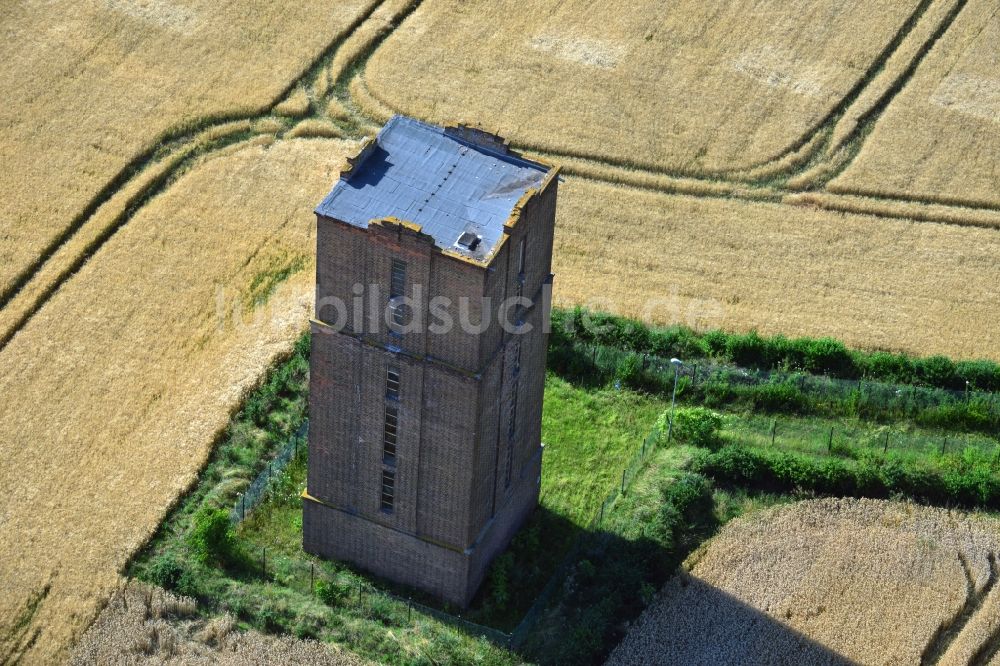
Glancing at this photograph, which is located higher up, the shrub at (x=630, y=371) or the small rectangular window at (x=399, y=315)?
the small rectangular window at (x=399, y=315)

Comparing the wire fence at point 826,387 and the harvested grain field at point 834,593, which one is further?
the wire fence at point 826,387

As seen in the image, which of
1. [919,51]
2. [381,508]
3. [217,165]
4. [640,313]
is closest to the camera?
[381,508]

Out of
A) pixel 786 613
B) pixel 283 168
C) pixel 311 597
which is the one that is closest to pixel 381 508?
pixel 311 597

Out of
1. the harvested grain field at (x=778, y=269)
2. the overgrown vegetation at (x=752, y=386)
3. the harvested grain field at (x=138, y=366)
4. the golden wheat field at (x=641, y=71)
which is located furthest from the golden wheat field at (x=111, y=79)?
the overgrown vegetation at (x=752, y=386)

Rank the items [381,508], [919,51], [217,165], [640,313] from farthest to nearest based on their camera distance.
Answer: [919,51] < [217,165] < [640,313] < [381,508]

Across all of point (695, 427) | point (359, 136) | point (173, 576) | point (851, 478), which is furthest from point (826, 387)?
point (359, 136)

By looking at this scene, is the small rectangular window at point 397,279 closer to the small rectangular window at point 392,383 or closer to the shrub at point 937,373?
the small rectangular window at point 392,383

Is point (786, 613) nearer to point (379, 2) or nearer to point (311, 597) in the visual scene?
point (311, 597)
